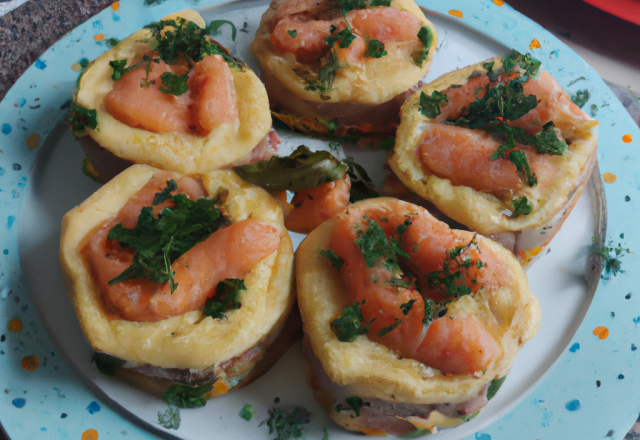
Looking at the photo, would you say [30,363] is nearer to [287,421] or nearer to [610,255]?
[287,421]

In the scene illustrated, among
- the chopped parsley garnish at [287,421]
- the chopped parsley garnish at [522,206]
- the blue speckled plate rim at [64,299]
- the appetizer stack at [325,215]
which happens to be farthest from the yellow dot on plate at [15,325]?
the chopped parsley garnish at [522,206]

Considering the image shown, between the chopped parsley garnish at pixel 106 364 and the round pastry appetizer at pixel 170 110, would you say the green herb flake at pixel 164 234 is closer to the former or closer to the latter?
the round pastry appetizer at pixel 170 110

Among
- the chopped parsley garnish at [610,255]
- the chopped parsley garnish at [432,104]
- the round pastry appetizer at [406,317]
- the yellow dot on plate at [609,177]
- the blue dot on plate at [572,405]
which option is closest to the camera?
the round pastry appetizer at [406,317]

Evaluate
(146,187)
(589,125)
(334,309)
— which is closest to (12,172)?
(146,187)

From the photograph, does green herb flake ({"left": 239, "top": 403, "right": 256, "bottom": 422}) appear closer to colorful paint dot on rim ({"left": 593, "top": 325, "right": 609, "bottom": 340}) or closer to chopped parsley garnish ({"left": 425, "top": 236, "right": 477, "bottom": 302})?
chopped parsley garnish ({"left": 425, "top": 236, "right": 477, "bottom": 302})

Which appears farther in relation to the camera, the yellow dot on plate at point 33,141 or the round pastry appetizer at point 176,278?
the yellow dot on plate at point 33,141

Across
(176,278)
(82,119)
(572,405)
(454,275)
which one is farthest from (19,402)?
(572,405)

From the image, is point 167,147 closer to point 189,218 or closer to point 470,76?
point 189,218
